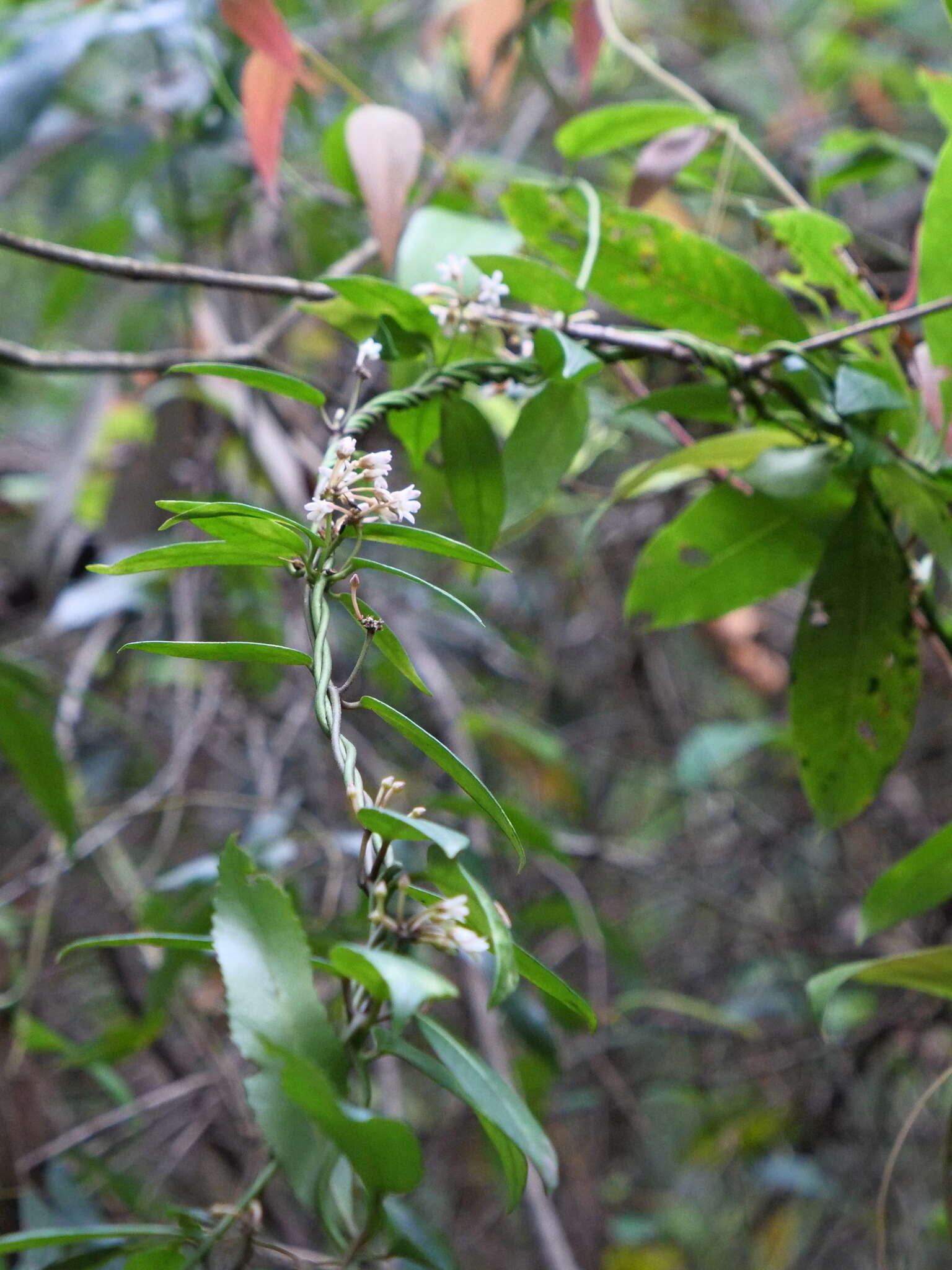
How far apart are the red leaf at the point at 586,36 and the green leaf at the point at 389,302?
33 cm

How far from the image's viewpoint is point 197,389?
1.03 m

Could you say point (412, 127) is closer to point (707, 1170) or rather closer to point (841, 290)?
point (841, 290)

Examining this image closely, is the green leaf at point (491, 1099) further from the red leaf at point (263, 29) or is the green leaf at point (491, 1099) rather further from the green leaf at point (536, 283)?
the red leaf at point (263, 29)

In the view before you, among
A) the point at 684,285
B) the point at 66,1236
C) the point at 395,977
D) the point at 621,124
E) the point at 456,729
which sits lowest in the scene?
the point at 456,729

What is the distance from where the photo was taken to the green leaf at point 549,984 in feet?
0.99

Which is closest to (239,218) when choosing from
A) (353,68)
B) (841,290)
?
(353,68)

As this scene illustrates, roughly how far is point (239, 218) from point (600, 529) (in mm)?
575

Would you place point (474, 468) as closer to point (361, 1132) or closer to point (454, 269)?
point (454, 269)

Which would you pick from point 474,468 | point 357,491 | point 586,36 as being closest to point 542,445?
point 474,468

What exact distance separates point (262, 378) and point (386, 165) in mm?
257

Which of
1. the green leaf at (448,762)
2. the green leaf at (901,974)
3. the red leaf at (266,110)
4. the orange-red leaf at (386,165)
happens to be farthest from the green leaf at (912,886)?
the red leaf at (266,110)

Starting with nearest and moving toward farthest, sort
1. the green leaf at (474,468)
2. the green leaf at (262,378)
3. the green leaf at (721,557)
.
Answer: the green leaf at (262,378)
the green leaf at (474,468)
the green leaf at (721,557)

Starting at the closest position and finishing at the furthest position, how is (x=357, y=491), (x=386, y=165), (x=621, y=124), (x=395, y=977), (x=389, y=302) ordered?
(x=395, y=977) → (x=357, y=491) → (x=389, y=302) → (x=386, y=165) → (x=621, y=124)

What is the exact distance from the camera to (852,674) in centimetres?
55
